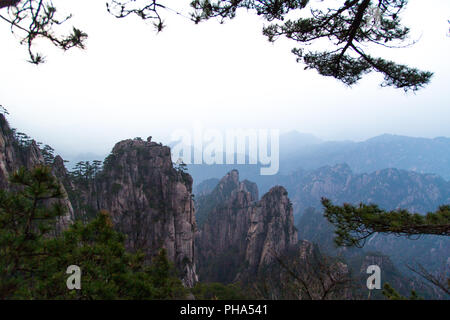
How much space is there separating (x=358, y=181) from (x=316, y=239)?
9870 cm

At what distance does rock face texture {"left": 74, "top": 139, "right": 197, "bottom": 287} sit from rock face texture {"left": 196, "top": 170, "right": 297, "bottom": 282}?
15181 millimetres

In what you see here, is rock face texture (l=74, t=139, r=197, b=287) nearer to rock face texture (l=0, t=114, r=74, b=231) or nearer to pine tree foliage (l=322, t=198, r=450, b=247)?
rock face texture (l=0, t=114, r=74, b=231)

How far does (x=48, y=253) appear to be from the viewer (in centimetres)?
387

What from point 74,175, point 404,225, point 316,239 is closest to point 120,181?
point 74,175

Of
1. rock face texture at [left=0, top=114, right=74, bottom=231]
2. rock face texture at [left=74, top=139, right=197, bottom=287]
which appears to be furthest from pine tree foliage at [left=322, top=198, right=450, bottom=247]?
rock face texture at [left=74, top=139, right=197, bottom=287]

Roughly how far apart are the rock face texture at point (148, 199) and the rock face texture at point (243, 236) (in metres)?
15.2

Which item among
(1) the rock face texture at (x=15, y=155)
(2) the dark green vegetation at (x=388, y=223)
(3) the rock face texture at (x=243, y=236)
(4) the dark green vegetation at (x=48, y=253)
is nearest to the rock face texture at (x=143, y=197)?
(1) the rock face texture at (x=15, y=155)

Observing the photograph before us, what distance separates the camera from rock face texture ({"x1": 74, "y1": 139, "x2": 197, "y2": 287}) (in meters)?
32.2

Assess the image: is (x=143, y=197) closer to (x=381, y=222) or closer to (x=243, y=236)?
(x=381, y=222)

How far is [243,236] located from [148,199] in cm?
3238

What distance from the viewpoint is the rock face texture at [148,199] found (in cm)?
3219
